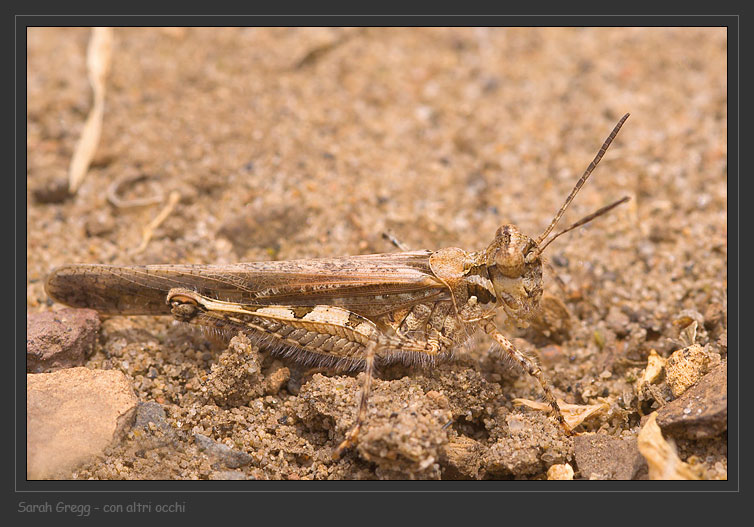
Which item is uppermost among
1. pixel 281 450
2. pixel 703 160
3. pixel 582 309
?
pixel 703 160

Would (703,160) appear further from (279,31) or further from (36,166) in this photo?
(36,166)

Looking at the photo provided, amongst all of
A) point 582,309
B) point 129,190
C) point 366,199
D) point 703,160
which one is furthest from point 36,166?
point 703,160

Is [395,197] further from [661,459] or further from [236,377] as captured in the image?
[661,459]

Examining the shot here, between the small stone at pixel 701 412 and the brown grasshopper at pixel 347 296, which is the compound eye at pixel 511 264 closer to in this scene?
the brown grasshopper at pixel 347 296

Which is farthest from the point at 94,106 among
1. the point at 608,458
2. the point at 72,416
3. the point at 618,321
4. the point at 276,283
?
the point at 608,458

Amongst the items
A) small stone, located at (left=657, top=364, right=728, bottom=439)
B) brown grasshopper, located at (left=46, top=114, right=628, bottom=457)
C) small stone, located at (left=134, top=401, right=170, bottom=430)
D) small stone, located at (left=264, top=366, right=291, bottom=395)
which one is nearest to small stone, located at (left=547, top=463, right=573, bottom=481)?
small stone, located at (left=657, top=364, right=728, bottom=439)

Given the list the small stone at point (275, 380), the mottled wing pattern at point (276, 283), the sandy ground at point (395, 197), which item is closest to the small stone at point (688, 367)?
the sandy ground at point (395, 197)

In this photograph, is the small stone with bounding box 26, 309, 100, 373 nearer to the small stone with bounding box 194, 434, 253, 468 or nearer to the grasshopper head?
the small stone with bounding box 194, 434, 253, 468
